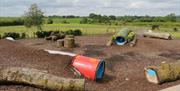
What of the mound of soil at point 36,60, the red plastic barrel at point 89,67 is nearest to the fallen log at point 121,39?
the mound of soil at point 36,60

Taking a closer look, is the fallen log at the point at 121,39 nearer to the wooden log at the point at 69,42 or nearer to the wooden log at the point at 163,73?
the wooden log at the point at 69,42

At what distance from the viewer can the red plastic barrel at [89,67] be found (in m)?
13.4

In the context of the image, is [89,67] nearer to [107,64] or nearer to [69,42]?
[107,64]

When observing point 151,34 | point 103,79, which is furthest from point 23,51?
point 151,34

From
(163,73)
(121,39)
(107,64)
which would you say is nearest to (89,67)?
(163,73)

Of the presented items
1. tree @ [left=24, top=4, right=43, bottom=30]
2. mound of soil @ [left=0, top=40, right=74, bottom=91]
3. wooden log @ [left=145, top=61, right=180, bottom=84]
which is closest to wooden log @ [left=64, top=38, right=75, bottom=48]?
mound of soil @ [left=0, top=40, right=74, bottom=91]

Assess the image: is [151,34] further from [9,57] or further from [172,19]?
[172,19]

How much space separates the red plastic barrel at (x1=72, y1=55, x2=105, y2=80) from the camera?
13438 millimetres

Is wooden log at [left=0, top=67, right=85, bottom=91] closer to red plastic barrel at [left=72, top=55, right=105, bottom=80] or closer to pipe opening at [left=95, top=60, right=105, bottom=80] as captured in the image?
red plastic barrel at [left=72, top=55, right=105, bottom=80]

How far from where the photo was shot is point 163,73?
1377 centimetres

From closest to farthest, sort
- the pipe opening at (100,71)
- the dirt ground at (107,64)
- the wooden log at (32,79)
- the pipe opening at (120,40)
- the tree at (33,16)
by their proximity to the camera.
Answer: the wooden log at (32,79)
the dirt ground at (107,64)
the pipe opening at (100,71)
the pipe opening at (120,40)
the tree at (33,16)

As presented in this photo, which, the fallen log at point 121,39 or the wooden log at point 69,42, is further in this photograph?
the fallen log at point 121,39

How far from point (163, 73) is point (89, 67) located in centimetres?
295

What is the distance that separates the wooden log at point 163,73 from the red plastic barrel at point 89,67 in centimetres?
199
